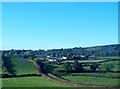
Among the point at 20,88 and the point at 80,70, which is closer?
the point at 20,88

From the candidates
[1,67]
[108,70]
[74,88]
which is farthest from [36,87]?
[108,70]

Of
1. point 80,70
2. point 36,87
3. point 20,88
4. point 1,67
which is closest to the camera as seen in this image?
point 20,88

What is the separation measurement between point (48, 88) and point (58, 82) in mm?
6372

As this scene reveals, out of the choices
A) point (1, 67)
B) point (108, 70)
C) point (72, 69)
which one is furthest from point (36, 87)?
point (108, 70)

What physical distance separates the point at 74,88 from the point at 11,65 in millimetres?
29091

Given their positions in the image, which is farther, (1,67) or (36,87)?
(1,67)

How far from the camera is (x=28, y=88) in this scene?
33.7 meters

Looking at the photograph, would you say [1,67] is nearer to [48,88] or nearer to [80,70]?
[80,70]

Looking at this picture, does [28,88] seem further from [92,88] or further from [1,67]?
[1,67]

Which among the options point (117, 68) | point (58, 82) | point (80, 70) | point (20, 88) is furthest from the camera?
point (117, 68)

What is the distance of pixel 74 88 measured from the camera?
1369 inches

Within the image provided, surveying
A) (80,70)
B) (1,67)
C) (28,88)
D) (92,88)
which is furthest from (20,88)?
Answer: (80,70)

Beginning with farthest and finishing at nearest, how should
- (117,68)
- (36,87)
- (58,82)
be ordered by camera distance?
(117,68)
(58,82)
(36,87)

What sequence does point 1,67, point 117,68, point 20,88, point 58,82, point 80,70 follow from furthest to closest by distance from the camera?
point 117,68 → point 80,70 → point 1,67 → point 58,82 → point 20,88
